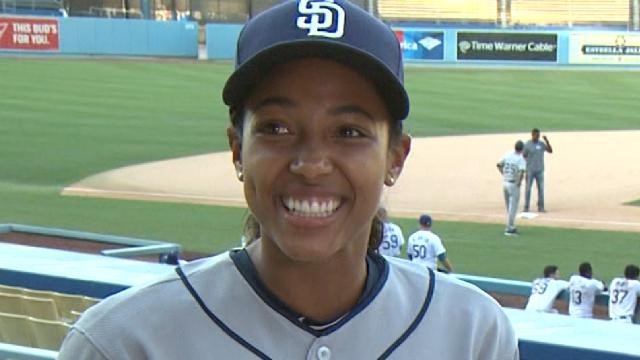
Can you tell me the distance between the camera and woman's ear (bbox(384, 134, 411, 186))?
1561 millimetres

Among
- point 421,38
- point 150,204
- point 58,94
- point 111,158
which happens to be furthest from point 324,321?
point 421,38

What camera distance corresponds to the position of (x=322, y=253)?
1449 mm

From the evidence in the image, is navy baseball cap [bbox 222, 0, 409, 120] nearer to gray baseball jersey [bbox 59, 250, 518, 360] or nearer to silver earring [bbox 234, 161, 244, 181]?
silver earring [bbox 234, 161, 244, 181]

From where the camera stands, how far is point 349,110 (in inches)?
57.2

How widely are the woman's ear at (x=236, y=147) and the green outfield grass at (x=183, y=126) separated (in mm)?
10910

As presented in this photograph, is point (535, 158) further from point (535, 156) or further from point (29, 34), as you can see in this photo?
point (29, 34)

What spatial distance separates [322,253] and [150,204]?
609 inches

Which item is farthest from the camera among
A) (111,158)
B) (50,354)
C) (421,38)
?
(421,38)

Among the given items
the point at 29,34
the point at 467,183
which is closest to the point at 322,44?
the point at 467,183

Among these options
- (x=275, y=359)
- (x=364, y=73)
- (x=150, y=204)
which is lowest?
(x=150, y=204)

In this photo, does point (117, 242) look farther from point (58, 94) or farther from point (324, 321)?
point (58, 94)

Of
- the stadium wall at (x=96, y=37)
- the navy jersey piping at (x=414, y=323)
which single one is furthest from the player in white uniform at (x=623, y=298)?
the stadium wall at (x=96, y=37)

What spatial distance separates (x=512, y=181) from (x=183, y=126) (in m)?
12.7

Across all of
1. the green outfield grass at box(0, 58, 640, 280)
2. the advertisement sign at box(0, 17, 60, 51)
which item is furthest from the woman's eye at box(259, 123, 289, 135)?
the advertisement sign at box(0, 17, 60, 51)
